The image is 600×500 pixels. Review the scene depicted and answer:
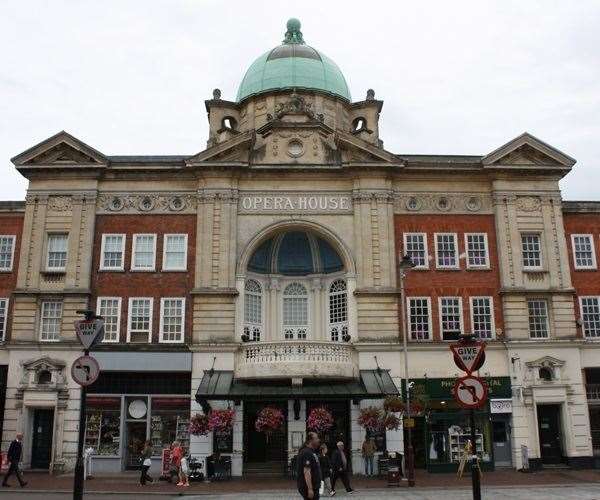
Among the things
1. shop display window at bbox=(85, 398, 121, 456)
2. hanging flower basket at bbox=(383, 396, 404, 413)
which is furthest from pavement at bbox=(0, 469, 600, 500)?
hanging flower basket at bbox=(383, 396, 404, 413)

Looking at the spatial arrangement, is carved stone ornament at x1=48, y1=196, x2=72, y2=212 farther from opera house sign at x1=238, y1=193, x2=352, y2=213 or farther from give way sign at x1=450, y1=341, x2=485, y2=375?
give way sign at x1=450, y1=341, x2=485, y2=375

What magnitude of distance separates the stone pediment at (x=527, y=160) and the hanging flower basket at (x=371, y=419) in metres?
14.1

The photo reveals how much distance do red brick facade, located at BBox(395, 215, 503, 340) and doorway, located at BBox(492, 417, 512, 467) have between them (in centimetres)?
449

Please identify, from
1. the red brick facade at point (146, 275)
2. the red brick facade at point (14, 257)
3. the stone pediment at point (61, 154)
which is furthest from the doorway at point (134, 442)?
the stone pediment at point (61, 154)

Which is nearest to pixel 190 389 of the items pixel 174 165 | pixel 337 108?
pixel 174 165

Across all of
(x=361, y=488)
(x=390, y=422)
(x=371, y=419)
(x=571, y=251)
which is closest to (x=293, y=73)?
(x=571, y=251)

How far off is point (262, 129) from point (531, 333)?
56.9ft

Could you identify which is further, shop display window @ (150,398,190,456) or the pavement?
shop display window @ (150,398,190,456)

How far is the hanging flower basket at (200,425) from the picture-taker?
2769cm

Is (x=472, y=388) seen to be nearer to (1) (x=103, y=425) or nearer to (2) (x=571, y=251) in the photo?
(1) (x=103, y=425)

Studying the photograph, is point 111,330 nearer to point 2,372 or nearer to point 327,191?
point 2,372

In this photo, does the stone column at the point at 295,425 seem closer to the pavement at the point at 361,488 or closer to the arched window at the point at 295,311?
the pavement at the point at 361,488

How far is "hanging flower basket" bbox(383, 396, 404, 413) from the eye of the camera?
2686cm

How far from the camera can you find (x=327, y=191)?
108 ft
